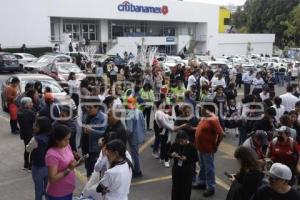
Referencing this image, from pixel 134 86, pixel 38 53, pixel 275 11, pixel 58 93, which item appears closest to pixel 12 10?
pixel 38 53

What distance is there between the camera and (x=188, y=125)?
8695mm

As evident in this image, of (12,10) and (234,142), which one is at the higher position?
(12,10)

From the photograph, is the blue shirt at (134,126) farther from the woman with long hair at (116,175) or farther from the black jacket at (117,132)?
the woman with long hair at (116,175)

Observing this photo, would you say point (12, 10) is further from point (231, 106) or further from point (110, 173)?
point (110, 173)

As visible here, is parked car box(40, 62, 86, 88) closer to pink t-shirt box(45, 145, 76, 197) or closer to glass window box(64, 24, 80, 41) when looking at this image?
pink t-shirt box(45, 145, 76, 197)

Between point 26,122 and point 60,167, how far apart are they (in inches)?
129

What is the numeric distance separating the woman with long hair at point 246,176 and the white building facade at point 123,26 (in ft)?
104

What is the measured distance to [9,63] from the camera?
28.3 metres

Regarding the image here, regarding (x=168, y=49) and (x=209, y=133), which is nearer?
(x=209, y=133)

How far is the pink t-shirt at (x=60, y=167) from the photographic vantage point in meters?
5.01

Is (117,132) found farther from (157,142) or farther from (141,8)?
(141,8)

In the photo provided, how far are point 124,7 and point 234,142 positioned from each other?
36815 mm

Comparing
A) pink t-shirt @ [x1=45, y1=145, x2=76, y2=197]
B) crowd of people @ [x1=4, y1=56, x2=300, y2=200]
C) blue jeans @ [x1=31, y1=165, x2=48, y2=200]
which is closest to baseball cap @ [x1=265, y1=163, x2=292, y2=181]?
crowd of people @ [x1=4, y1=56, x2=300, y2=200]

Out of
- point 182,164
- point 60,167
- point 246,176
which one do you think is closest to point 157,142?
point 182,164
